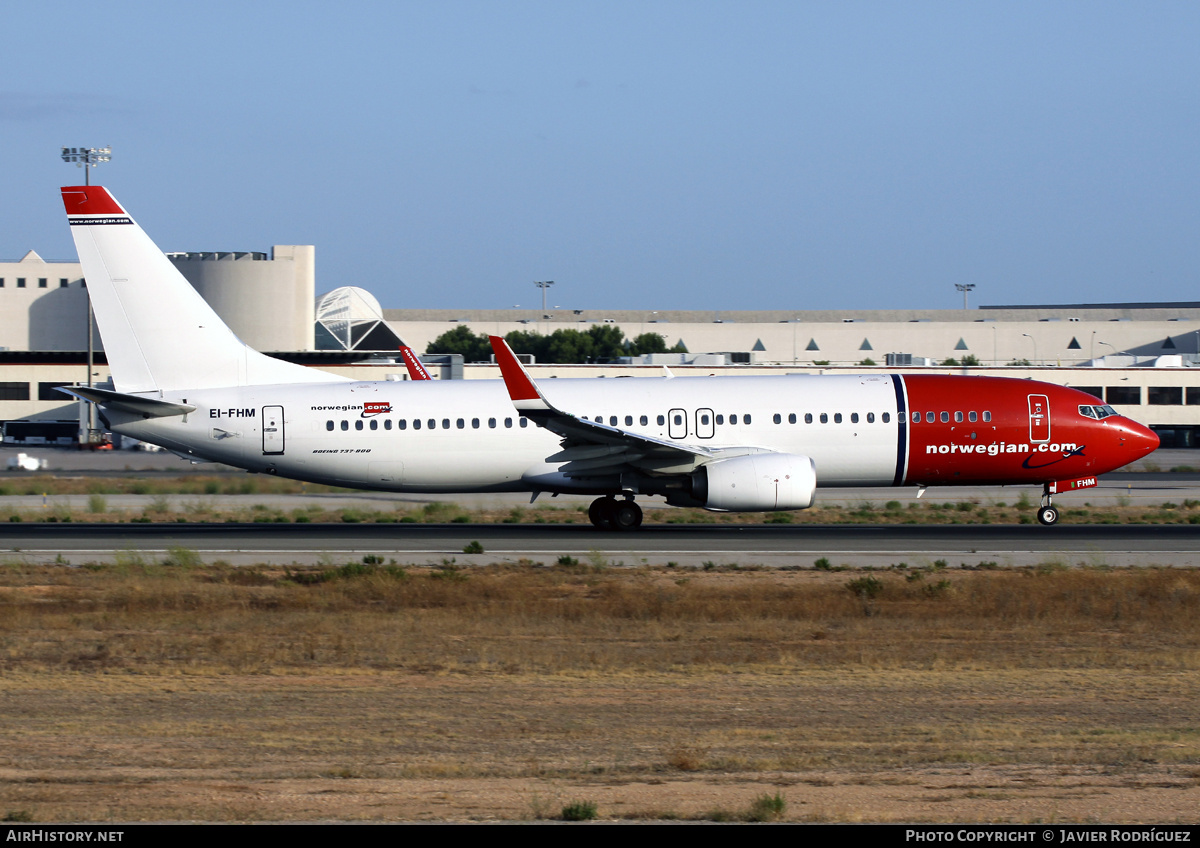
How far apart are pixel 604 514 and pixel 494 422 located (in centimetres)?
330

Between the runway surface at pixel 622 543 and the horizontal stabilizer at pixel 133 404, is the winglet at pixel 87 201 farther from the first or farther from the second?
the runway surface at pixel 622 543

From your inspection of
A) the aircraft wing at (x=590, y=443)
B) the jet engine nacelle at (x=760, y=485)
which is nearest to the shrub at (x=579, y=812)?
the aircraft wing at (x=590, y=443)

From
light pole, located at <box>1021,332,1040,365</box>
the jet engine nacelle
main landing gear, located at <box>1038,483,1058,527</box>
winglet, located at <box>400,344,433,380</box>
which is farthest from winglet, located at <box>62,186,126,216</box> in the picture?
light pole, located at <box>1021,332,1040,365</box>

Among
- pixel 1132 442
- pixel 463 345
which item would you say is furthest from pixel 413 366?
pixel 463 345

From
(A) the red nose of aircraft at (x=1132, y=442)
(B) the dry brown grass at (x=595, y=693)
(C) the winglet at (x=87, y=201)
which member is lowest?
(B) the dry brown grass at (x=595, y=693)

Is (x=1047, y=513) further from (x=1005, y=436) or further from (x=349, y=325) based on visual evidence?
(x=349, y=325)

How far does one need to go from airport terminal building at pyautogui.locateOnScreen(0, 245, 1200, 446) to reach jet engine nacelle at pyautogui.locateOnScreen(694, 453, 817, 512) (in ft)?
175

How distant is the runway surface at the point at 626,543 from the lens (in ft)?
75.6

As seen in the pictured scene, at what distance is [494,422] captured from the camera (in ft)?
92.4

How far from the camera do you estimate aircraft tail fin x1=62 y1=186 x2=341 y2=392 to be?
91.6ft

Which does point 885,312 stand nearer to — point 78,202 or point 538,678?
point 78,202

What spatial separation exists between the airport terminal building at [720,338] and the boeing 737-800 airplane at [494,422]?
5107 centimetres

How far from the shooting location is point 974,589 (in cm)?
1903

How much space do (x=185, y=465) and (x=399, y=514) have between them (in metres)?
26.0
